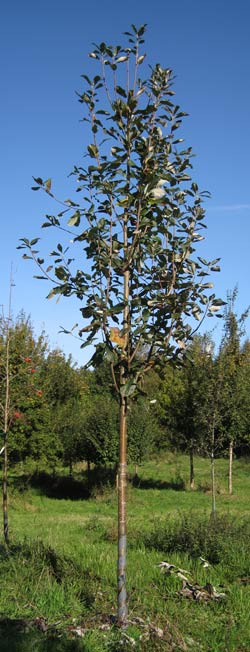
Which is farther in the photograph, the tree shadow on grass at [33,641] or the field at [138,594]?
the field at [138,594]

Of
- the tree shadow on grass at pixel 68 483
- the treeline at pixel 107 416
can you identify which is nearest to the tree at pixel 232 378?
the treeline at pixel 107 416

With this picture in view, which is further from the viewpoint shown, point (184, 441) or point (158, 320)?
point (184, 441)

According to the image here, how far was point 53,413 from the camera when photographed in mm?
25719

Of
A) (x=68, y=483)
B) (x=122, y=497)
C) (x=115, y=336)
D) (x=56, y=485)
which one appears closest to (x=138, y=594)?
(x=122, y=497)

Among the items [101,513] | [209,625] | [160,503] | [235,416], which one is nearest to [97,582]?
[209,625]

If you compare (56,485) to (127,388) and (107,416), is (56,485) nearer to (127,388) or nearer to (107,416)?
(107,416)

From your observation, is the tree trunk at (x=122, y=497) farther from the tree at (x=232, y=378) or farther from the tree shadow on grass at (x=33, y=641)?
the tree at (x=232, y=378)

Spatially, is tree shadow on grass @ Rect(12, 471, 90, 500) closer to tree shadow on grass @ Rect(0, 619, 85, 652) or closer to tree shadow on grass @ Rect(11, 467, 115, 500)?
tree shadow on grass @ Rect(11, 467, 115, 500)

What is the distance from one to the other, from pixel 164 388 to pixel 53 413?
5.34 meters

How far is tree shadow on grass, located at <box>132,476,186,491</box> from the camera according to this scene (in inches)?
958

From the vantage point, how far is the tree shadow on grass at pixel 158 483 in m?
24.3

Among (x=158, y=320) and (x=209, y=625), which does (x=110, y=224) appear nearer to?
(x=158, y=320)

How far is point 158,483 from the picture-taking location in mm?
25172

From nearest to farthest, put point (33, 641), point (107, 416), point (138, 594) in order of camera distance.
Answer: point (33, 641), point (138, 594), point (107, 416)
